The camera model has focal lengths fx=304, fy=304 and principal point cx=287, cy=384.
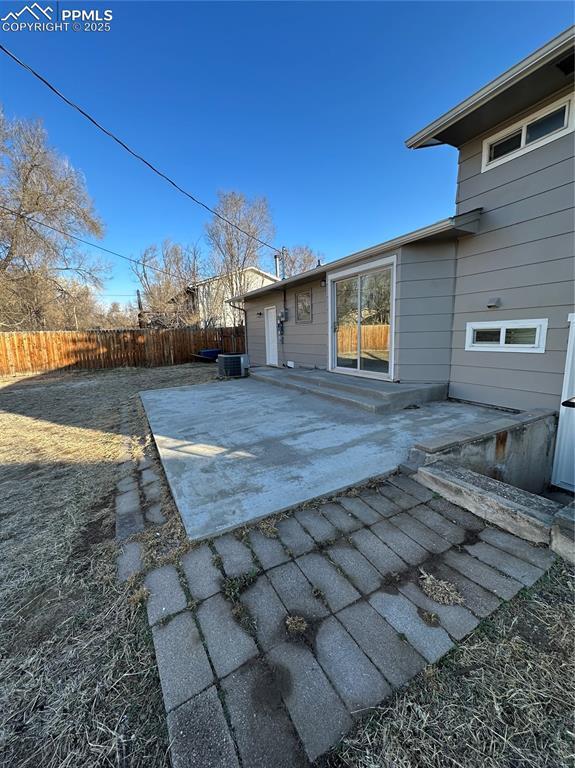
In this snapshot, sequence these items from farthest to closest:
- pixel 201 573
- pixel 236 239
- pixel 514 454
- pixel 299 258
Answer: pixel 299 258 < pixel 236 239 < pixel 514 454 < pixel 201 573

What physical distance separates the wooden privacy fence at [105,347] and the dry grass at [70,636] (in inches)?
371

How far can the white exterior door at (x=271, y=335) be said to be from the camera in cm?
877

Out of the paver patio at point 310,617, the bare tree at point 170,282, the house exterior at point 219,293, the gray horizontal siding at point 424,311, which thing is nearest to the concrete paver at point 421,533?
the paver patio at point 310,617

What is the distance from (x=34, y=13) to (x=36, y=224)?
10.2m

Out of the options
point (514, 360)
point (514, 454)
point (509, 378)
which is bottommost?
point (514, 454)

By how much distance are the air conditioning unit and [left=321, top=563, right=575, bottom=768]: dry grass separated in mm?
7266

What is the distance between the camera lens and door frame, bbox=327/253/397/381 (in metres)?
4.86

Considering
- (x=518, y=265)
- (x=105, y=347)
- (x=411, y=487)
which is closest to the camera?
(x=411, y=487)

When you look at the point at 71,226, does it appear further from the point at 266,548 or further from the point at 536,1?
the point at 266,548

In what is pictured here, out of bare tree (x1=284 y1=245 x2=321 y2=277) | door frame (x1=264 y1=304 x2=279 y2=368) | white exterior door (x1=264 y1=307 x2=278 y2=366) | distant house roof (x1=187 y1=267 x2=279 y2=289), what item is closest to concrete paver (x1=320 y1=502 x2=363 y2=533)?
door frame (x1=264 y1=304 x2=279 y2=368)

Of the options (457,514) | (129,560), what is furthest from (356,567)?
(129,560)

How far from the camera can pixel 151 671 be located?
114cm

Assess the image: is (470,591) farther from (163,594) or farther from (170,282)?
(170,282)
